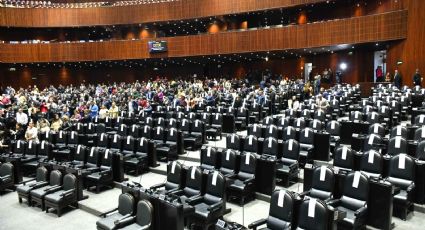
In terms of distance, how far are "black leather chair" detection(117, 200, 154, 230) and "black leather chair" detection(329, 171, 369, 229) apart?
265 cm

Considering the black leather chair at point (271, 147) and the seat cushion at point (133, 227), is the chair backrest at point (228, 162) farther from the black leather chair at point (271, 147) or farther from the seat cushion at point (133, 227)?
the seat cushion at point (133, 227)

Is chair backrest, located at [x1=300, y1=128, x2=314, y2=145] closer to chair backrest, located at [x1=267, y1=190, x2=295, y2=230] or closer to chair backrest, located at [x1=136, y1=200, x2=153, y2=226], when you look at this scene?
chair backrest, located at [x1=267, y1=190, x2=295, y2=230]

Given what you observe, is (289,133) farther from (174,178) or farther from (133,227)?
(133,227)

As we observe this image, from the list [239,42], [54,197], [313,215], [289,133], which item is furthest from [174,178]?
[239,42]

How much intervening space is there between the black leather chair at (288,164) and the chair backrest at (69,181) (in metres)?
4.03

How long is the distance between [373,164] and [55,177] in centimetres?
615

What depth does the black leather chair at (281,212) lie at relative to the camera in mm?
4946

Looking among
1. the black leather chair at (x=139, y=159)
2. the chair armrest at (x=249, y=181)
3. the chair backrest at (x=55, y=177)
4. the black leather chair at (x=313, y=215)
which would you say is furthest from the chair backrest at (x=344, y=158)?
the chair backrest at (x=55, y=177)

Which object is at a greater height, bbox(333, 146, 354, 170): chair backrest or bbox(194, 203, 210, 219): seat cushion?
bbox(333, 146, 354, 170): chair backrest

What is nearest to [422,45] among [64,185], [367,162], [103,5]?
[367,162]

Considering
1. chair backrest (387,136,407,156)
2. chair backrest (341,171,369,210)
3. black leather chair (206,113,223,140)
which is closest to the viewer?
chair backrest (341,171,369,210)

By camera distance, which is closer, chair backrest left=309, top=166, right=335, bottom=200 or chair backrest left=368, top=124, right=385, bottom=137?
chair backrest left=309, top=166, right=335, bottom=200

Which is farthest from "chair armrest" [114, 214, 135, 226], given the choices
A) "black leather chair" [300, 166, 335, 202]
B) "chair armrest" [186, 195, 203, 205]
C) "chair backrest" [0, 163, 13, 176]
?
"chair backrest" [0, 163, 13, 176]

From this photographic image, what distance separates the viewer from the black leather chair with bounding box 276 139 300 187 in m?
7.22
